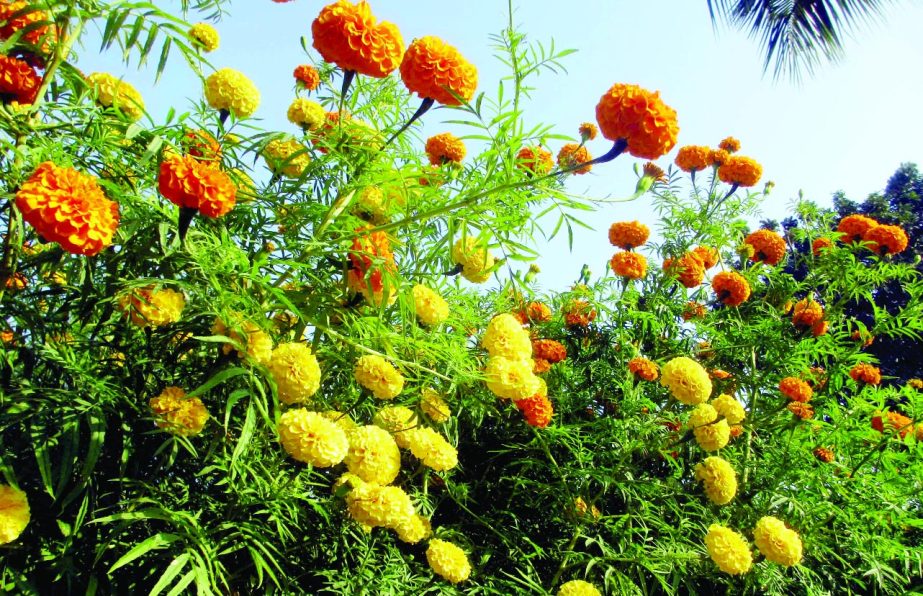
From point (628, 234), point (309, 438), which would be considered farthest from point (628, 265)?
point (309, 438)

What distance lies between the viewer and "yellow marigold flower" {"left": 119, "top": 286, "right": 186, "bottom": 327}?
1604mm

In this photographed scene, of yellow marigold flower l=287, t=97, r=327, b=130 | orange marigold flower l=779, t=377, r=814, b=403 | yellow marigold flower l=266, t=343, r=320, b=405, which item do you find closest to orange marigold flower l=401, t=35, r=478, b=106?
yellow marigold flower l=287, t=97, r=327, b=130

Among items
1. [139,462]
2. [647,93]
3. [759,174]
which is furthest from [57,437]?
[759,174]

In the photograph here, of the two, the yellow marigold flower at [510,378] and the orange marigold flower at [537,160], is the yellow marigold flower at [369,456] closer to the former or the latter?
the yellow marigold flower at [510,378]

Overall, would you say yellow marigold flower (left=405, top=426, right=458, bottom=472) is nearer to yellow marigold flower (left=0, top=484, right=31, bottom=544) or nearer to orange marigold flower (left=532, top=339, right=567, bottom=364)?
orange marigold flower (left=532, top=339, right=567, bottom=364)

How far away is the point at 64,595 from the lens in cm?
180

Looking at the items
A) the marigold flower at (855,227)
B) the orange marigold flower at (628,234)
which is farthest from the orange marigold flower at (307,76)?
the marigold flower at (855,227)

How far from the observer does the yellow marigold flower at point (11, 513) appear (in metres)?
1.47

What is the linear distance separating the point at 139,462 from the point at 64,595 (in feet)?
1.27

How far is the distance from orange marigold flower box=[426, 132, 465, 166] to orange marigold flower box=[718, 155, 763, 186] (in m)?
2.03

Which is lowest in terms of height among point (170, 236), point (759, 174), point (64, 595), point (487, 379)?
point (64, 595)

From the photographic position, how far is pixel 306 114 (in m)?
2.05

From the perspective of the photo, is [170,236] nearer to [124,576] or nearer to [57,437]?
[57,437]

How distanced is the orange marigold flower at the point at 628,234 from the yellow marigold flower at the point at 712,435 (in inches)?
39.7
